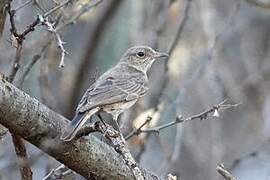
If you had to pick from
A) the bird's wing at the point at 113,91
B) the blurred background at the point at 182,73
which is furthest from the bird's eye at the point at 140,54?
the bird's wing at the point at 113,91

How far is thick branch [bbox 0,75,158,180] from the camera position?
11.2 ft

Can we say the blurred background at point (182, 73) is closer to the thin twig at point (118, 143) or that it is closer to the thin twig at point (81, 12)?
the thin twig at point (81, 12)

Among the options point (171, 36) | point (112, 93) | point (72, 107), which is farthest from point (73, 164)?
point (171, 36)

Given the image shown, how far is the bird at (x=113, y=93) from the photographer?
165 inches

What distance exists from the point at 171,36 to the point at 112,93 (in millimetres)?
4698

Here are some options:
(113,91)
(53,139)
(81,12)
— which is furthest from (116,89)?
(53,139)

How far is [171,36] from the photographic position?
940cm

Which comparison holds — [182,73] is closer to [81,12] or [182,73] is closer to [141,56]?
[141,56]

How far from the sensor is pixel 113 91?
4.83m

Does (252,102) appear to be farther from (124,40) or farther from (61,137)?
(61,137)

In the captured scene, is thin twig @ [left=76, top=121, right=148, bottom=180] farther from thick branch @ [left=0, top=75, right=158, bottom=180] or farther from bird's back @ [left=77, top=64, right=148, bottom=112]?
bird's back @ [left=77, top=64, right=148, bottom=112]

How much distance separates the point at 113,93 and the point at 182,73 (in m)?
3.57

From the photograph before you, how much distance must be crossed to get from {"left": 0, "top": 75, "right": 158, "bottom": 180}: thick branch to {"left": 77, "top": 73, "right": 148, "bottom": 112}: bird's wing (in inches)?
25.8

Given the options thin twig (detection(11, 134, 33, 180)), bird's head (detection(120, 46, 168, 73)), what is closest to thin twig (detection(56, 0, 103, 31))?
bird's head (detection(120, 46, 168, 73))
